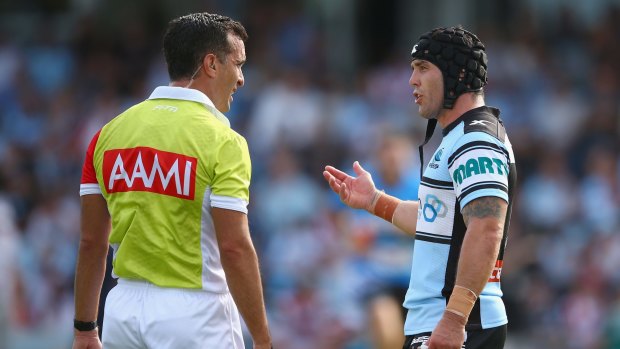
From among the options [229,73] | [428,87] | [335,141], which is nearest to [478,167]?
[428,87]

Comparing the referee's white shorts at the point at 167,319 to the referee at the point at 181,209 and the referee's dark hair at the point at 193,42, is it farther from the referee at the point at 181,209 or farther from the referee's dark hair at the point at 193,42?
the referee's dark hair at the point at 193,42

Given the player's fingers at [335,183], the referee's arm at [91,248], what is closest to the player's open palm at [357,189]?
the player's fingers at [335,183]

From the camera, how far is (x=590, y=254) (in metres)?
13.0

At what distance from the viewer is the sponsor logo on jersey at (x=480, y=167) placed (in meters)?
5.49

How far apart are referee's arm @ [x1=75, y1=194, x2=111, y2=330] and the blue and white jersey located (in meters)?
1.59

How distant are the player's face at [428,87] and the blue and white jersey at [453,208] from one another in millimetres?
142

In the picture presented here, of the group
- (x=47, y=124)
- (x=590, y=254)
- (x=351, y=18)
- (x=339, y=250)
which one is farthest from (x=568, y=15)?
(x=47, y=124)

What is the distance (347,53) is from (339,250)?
5.63 m

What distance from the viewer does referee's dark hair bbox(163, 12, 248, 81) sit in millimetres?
5895

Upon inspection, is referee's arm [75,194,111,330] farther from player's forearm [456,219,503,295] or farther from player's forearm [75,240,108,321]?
player's forearm [456,219,503,295]

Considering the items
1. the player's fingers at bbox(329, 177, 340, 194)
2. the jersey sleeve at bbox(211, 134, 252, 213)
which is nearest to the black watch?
the jersey sleeve at bbox(211, 134, 252, 213)

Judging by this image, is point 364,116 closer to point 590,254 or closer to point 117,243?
point 590,254

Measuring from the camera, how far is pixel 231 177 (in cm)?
559

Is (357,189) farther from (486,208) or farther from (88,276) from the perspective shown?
(88,276)
